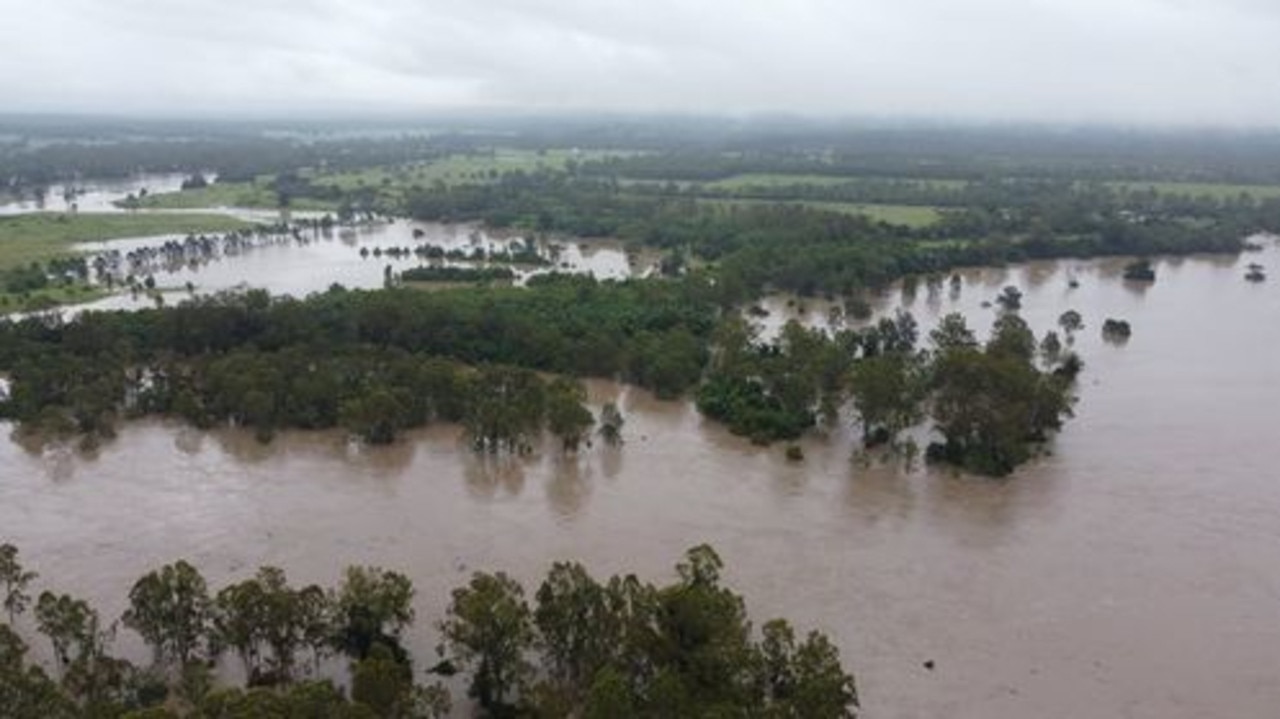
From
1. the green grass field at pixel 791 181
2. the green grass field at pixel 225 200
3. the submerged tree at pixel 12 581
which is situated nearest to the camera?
the submerged tree at pixel 12 581

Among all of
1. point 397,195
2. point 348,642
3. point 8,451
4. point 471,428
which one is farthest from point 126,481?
point 397,195

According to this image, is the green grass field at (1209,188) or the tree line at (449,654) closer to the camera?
the tree line at (449,654)

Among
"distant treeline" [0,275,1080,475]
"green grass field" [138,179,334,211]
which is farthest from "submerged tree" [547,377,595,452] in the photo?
"green grass field" [138,179,334,211]

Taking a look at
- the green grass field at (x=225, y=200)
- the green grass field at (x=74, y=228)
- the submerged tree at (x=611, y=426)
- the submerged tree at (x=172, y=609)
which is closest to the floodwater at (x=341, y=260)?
the green grass field at (x=74, y=228)

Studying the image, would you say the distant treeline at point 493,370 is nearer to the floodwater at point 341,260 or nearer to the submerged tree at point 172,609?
the submerged tree at point 172,609

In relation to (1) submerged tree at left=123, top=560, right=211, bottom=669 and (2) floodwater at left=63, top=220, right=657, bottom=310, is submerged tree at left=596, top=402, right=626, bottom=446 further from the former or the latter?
(2) floodwater at left=63, top=220, right=657, bottom=310

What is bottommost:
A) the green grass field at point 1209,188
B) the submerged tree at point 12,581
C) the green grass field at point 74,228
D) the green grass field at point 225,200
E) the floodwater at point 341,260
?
the submerged tree at point 12,581

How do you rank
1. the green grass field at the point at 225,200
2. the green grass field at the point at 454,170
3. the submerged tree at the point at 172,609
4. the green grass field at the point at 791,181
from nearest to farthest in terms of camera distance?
the submerged tree at the point at 172,609
the green grass field at the point at 225,200
the green grass field at the point at 791,181
the green grass field at the point at 454,170

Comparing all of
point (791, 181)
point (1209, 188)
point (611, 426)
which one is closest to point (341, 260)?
point (611, 426)
